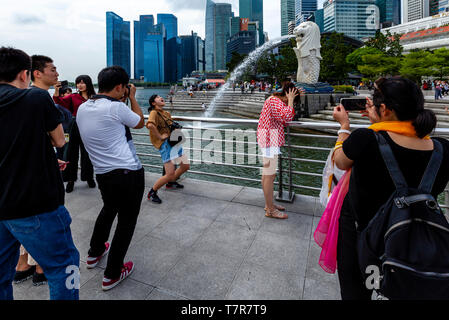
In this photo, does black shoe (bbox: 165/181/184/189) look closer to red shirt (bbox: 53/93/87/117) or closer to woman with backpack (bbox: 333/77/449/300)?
red shirt (bbox: 53/93/87/117)

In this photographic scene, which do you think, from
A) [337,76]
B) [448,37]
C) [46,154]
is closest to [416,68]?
[337,76]

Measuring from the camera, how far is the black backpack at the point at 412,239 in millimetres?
1144

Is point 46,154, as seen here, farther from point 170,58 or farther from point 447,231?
point 170,58

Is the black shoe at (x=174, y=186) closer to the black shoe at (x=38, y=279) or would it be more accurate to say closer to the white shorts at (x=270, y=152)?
the white shorts at (x=270, y=152)

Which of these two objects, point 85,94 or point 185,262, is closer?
point 185,262

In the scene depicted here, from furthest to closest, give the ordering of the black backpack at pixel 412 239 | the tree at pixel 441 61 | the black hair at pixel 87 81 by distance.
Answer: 1. the tree at pixel 441 61
2. the black hair at pixel 87 81
3. the black backpack at pixel 412 239

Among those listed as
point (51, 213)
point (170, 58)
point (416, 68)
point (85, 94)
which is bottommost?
point (51, 213)

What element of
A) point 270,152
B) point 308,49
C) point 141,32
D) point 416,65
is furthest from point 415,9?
point 270,152

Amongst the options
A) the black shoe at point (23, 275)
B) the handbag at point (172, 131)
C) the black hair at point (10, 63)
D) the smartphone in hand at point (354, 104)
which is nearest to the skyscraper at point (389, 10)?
the handbag at point (172, 131)

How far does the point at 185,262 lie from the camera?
2.56 metres

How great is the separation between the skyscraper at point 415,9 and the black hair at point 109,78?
205641 mm

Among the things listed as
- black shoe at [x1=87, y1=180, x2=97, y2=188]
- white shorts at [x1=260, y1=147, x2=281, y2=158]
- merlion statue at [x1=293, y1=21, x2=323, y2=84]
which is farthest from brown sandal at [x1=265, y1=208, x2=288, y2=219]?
merlion statue at [x1=293, y1=21, x2=323, y2=84]

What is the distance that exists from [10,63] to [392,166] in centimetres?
199
